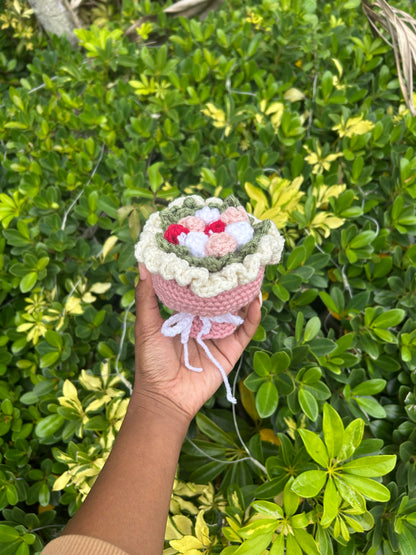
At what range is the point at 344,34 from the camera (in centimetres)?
172

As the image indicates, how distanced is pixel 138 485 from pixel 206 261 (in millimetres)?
528

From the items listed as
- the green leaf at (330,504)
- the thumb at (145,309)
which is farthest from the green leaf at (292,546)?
the thumb at (145,309)

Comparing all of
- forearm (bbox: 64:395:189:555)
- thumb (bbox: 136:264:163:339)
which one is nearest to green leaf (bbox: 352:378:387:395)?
forearm (bbox: 64:395:189:555)

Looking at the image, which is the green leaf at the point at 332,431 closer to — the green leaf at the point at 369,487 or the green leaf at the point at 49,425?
the green leaf at the point at 369,487

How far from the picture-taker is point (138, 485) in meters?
0.77

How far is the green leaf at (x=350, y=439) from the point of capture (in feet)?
2.39

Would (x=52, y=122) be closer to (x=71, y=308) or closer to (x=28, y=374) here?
(x=71, y=308)

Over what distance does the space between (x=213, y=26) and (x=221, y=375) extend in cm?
171

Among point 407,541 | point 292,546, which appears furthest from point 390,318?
point 292,546

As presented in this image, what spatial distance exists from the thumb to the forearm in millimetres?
193

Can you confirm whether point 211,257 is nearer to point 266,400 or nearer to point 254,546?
point 266,400

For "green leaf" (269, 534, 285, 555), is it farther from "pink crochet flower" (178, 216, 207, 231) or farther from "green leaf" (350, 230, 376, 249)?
"green leaf" (350, 230, 376, 249)

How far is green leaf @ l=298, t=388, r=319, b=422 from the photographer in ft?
2.95

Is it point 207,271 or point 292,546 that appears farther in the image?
point 207,271
